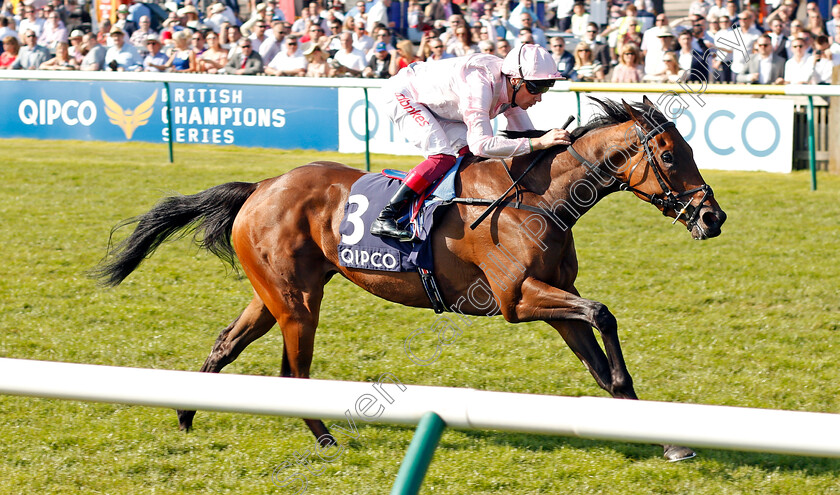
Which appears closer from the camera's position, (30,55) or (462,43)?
(462,43)

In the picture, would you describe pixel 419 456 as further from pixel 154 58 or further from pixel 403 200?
pixel 154 58

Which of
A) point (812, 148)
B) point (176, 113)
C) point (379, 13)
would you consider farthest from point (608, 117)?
point (379, 13)

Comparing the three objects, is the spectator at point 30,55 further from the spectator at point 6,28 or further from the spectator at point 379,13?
the spectator at point 379,13

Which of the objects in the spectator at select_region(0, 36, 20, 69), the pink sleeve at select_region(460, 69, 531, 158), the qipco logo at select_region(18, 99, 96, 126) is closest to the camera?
the pink sleeve at select_region(460, 69, 531, 158)

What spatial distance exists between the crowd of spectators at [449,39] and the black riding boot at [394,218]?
643cm

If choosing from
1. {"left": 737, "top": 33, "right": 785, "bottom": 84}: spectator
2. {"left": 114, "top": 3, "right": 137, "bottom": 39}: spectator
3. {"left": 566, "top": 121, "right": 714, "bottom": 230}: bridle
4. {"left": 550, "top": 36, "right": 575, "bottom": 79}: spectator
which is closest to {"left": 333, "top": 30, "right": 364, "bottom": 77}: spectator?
{"left": 550, "top": 36, "right": 575, "bottom": 79}: spectator

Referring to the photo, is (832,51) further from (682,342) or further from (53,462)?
(53,462)

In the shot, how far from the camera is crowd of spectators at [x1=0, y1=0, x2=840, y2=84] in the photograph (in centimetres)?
1090

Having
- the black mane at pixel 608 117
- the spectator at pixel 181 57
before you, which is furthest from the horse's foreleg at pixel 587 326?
the spectator at pixel 181 57

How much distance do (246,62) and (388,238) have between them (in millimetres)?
9684

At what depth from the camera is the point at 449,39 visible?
40.2 feet

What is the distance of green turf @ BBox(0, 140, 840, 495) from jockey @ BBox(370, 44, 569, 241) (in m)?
1.10

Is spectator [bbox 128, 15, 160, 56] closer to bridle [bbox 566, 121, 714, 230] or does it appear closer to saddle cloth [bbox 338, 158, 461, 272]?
saddle cloth [bbox 338, 158, 461, 272]

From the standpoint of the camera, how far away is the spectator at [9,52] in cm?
1529
